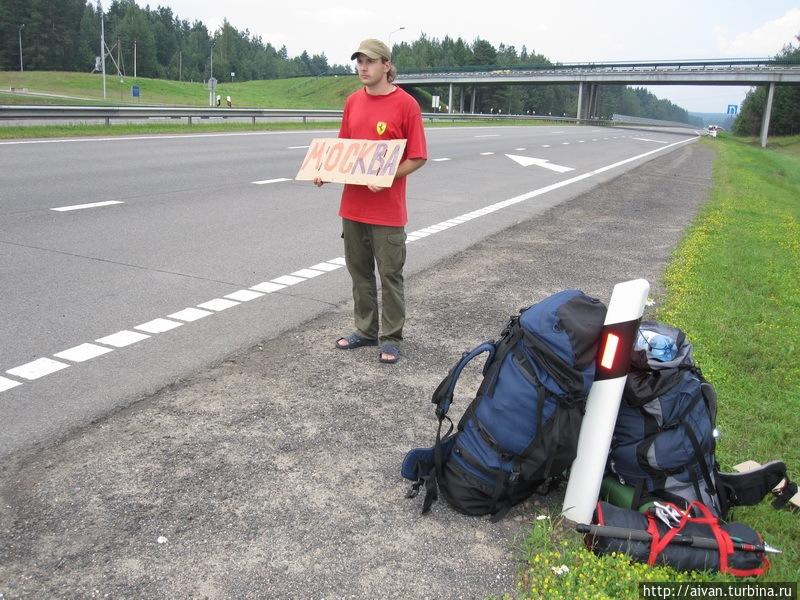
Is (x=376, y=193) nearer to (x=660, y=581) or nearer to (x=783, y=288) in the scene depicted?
(x=660, y=581)

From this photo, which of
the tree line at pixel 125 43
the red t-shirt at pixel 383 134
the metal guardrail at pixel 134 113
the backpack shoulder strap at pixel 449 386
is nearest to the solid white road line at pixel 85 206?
the red t-shirt at pixel 383 134

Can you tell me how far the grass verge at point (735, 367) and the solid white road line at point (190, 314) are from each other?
3305 mm

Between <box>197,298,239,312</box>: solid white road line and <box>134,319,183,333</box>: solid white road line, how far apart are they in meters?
0.42

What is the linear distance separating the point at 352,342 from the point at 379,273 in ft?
1.66

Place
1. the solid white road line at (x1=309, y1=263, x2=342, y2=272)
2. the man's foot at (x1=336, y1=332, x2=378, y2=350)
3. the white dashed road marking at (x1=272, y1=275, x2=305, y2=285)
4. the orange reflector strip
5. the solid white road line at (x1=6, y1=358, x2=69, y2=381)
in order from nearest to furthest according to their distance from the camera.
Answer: the orange reflector strip < the solid white road line at (x1=6, y1=358, x2=69, y2=381) < the man's foot at (x1=336, y1=332, x2=378, y2=350) < the white dashed road marking at (x1=272, y1=275, x2=305, y2=285) < the solid white road line at (x1=309, y1=263, x2=342, y2=272)

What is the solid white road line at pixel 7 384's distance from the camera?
4199 millimetres

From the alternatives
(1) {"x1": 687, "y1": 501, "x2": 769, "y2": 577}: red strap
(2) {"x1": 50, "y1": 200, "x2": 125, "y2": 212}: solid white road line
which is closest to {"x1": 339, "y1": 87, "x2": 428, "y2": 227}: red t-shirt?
(1) {"x1": 687, "y1": 501, "x2": 769, "y2": 577}: red strap

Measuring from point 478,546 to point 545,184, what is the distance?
44.7 feet

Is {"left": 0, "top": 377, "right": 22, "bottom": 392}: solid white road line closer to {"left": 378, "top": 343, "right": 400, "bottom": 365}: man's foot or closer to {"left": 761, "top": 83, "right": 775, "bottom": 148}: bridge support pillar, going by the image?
{"left": 378, "top": 343, "right": 400, "bottom": 365}: man's foot

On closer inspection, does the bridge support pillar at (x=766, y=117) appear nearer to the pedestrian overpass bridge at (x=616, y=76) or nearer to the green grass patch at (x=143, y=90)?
the pedestrian overpass bridge at (x=616, y=76)

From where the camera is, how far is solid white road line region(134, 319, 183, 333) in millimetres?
5289

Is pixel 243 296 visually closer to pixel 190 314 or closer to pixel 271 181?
pixel 190 314

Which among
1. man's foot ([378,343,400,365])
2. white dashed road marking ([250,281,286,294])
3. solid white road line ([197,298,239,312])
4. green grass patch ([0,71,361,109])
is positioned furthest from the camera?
green grass patch ([0,71,361,109])

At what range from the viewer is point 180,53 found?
5999 inches
